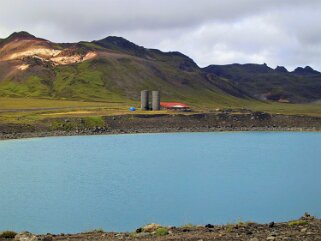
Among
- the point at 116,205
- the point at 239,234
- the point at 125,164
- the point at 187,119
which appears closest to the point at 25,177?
the point at 125,164

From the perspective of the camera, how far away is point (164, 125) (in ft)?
533

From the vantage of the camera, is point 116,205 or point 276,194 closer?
point 116,205

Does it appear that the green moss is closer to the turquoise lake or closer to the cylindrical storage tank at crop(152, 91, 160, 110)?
the turquoise lake

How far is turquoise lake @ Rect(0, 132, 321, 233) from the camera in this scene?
43438 mm

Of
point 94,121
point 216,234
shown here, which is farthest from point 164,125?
point 216,234

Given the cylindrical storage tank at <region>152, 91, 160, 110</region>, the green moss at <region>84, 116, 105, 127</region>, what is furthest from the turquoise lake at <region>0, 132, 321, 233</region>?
the cylindrical storage tank at <region>152, 91, 160, 110</region>

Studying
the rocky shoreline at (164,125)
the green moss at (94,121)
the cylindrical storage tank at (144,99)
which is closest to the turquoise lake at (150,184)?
the rocky shoreline at (164,125)

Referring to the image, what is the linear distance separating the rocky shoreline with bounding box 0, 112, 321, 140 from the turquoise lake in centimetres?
2002

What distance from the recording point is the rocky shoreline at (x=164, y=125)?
139750 millimetres

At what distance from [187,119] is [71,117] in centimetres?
4075

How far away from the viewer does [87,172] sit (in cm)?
7419

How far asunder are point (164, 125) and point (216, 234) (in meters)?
133

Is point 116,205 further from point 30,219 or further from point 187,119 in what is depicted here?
point 187,119

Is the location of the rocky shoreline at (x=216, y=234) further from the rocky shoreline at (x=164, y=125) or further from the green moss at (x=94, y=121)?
the green moss at (x=94, y=121)
